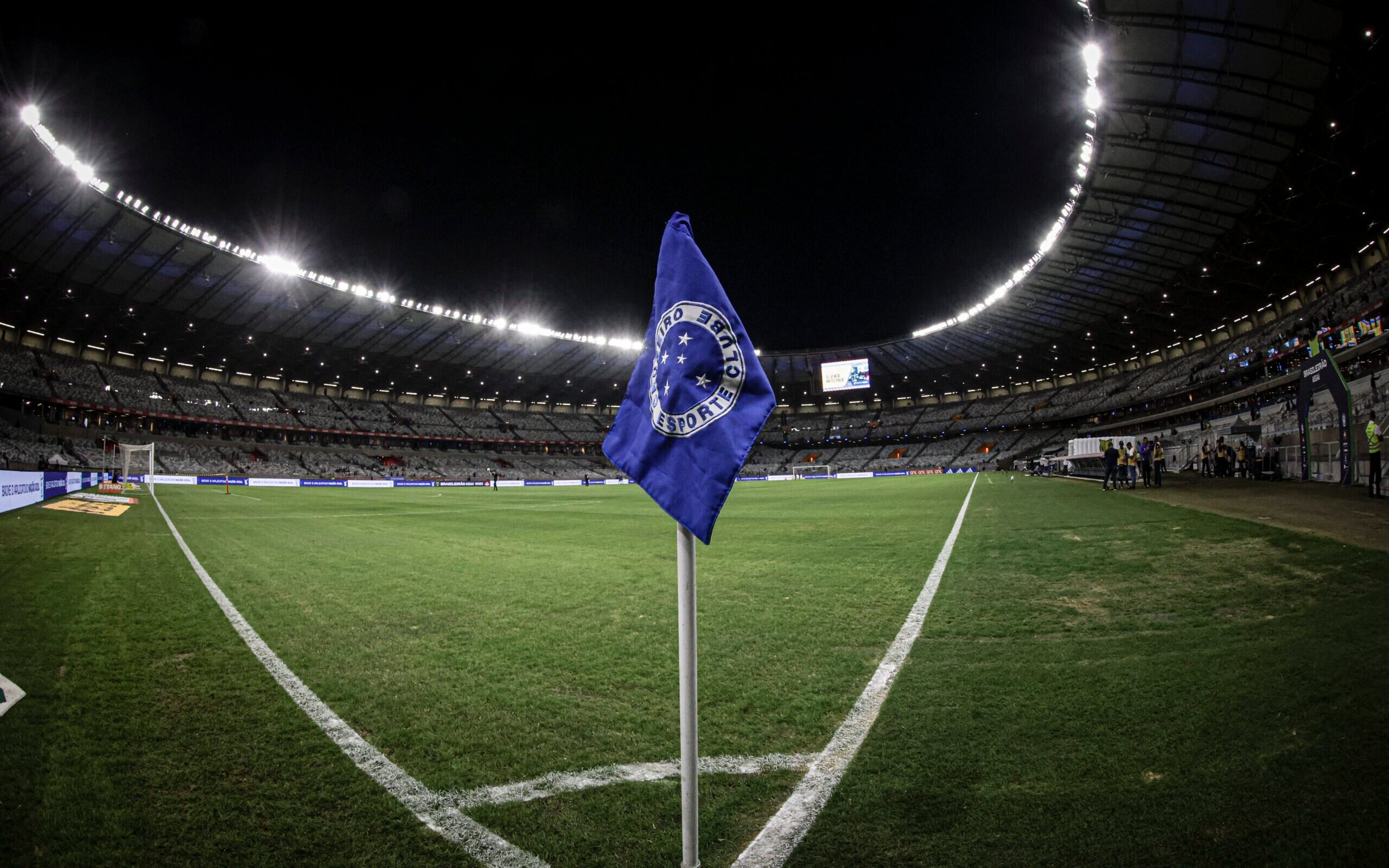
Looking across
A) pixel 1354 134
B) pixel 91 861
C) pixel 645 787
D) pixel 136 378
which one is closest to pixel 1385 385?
pixel 1354 134

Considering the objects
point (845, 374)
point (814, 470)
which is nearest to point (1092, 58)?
point (845, 374)

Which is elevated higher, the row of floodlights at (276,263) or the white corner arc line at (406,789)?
the row of floodlights at (276,263)

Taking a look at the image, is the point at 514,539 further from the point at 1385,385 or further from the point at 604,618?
the point at 1385,385

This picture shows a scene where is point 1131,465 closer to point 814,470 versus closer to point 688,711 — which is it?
point 688,711

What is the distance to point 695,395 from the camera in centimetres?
226

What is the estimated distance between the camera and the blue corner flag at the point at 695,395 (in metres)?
2.14

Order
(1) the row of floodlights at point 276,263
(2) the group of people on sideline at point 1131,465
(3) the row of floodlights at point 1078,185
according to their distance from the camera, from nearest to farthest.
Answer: (2) the group of people on sideline at point 1131,465 < (3) the row of floodlights at point 1078,185 < (1) the row of floodlights at point 276,263

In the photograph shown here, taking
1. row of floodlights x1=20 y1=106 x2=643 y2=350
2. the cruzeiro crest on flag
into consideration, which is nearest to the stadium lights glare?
row of floodlights x1=20 y1=106 x2=643 y2=350

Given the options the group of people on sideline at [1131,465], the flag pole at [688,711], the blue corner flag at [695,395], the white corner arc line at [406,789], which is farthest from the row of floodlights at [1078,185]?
the white corner arc line at [406,789]

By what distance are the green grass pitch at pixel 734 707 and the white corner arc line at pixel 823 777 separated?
0.05 m

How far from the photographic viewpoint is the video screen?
224ft

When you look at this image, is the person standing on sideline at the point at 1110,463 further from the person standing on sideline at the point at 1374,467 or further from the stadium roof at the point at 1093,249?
the stadium roof at the point at 1093,249

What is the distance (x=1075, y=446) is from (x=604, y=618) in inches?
1740

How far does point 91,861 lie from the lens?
199 cm
